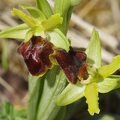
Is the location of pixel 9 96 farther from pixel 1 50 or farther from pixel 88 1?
pixel 88 1

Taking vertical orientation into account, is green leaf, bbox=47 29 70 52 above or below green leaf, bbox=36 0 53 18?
below

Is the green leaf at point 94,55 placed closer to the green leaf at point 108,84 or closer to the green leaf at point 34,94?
the green leaf at point 108,84

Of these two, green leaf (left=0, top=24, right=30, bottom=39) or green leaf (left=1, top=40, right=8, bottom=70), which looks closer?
green leaf (left=0, top=24, right=30, bottom=39)

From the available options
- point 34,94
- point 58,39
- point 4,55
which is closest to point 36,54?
point 58,39

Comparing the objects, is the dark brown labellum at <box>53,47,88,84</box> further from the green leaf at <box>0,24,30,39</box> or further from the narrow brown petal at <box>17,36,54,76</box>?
the green leaf at <box>0,24,30,39</box>

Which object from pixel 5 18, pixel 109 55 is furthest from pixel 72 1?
pixel 5 18

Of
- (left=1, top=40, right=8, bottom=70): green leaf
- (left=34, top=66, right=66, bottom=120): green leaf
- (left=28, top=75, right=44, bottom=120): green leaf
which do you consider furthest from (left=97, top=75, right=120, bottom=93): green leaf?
(left=1, top=40, right=8, bottom=70): green leaf

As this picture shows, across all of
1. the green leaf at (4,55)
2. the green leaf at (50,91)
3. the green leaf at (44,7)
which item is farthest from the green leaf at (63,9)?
the green leaf at (4,55)
